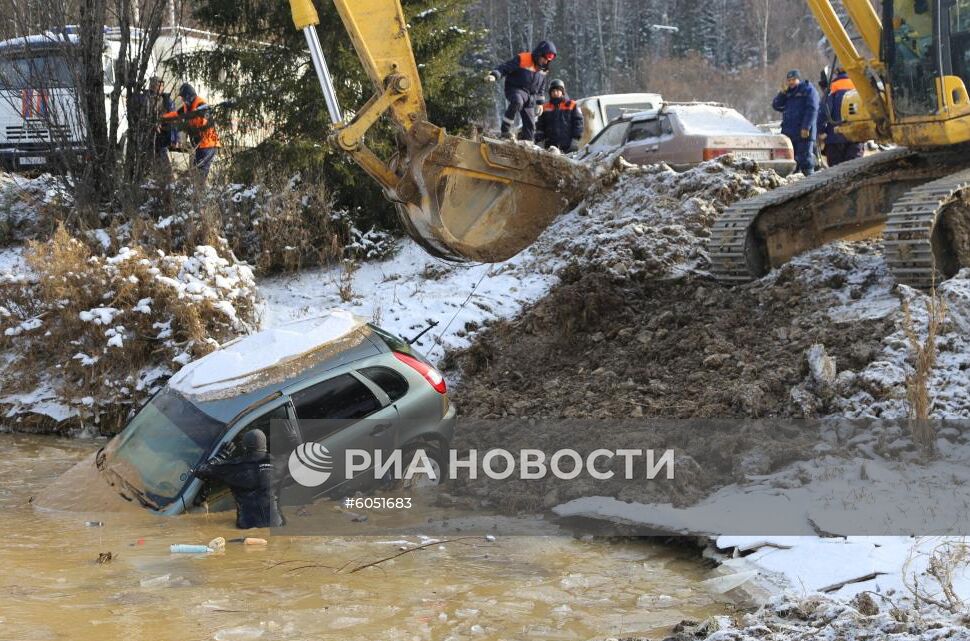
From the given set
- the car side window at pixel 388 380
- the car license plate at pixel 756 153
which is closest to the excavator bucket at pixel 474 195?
the car side window at pixel 388 380

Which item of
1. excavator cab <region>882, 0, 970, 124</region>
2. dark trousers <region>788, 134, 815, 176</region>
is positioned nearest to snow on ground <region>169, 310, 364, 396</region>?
excavator cab <region>882, 0, 970, 124</region>

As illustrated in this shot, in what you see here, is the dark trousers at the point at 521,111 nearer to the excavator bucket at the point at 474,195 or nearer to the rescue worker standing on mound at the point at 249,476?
the excavator bucket at the point at 474,195

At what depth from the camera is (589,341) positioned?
12461 mm

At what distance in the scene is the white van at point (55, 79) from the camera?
49.1 feet

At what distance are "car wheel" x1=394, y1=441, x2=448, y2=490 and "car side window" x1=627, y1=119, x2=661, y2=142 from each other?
8959mm

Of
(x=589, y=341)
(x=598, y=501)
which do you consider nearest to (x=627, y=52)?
(x=589, y=341)

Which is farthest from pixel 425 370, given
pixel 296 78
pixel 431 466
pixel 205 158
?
pixel 205 158

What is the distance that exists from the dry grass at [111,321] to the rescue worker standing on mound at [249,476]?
4603 millimetres

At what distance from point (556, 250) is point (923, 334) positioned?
5.46 m

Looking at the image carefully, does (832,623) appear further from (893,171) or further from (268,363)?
(893,171)

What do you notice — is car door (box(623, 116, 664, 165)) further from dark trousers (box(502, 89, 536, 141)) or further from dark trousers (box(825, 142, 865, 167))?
dark trousers (box(825, 142, 865, 167))

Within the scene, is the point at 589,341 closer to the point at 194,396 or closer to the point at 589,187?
the point at 589,187

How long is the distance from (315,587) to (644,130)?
1145 centimetres

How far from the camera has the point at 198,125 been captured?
15742 mm
